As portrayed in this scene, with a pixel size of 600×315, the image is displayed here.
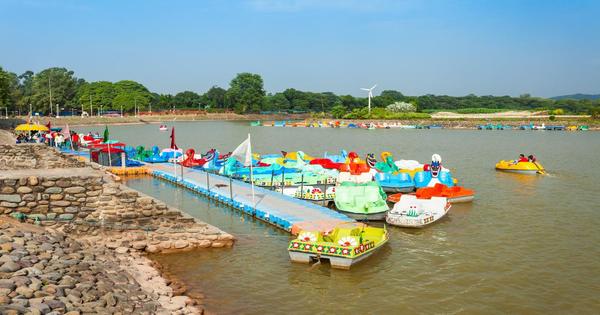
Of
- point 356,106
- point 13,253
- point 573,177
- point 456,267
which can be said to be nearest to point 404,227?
point 456,267

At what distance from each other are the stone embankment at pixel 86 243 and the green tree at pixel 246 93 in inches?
6076

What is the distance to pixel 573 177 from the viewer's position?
3669 centimetres

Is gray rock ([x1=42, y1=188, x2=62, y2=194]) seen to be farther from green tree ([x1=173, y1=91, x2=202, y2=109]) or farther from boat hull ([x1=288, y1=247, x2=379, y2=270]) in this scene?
green tree ([x1=173, y1=91, x2=202, y2=109])

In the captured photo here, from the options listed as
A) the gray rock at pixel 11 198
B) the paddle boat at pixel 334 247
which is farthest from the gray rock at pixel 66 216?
the paddle boat at pixel 334 247

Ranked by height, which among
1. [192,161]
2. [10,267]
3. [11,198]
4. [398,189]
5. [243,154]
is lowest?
[398,189]

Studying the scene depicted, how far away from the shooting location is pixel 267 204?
72.8 ft

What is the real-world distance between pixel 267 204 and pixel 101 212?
25.6 feet

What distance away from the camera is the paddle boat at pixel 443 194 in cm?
2447

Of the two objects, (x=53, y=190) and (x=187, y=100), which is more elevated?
(x=187, y=100)

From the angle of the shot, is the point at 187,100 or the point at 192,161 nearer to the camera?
the point at 192,161

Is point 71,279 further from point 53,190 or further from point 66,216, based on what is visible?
point 53,190

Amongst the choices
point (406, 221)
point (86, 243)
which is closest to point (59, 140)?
point (86, 243)

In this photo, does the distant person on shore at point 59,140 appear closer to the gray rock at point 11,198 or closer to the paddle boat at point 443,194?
the paddle boat at point 443,194

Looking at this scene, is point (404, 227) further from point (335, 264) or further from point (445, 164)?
point (445, 164)
